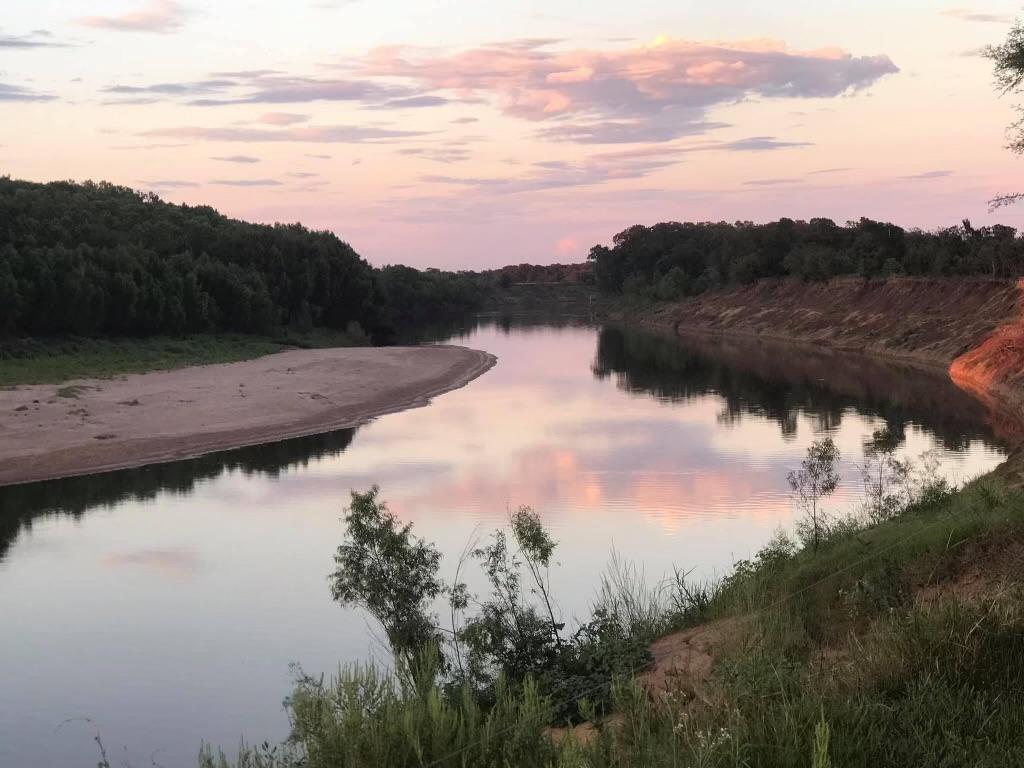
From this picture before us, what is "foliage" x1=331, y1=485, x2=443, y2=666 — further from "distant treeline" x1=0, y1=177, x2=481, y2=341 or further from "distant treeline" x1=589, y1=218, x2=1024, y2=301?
"distant treeline" x1=589, y1=218, x2=1024, y2=301

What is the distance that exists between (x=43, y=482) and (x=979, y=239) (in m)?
64.8

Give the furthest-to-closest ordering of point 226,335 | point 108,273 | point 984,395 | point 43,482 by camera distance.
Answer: point 226,335
point 108,273
point 984,395
point 43,482

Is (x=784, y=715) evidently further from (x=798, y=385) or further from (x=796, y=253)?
(x=796, y=253)

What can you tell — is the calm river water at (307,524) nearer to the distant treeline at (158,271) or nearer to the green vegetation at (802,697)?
the green vegetation at (802,697)

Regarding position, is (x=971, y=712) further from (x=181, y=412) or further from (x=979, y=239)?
(x=979, y=239)

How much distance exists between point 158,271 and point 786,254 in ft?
197

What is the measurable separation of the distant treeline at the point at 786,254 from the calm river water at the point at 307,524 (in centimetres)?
Result: 2457

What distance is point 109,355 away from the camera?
56.3 metres

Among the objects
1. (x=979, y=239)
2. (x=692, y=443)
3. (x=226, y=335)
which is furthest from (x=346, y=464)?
(x=979, y=239)

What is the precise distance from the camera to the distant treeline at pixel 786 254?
71.9 m

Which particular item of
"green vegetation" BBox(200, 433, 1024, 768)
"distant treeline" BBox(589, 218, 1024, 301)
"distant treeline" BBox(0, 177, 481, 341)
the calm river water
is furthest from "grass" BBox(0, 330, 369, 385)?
"distant treeline" BBox(589, 218, 1024, 301)

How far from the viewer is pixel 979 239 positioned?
73.2 metres

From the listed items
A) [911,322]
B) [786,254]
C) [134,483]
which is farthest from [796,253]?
[134,483]

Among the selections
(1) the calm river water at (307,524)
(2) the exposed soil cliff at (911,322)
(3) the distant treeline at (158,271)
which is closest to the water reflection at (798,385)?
(1) the calm river water at (307,524)
